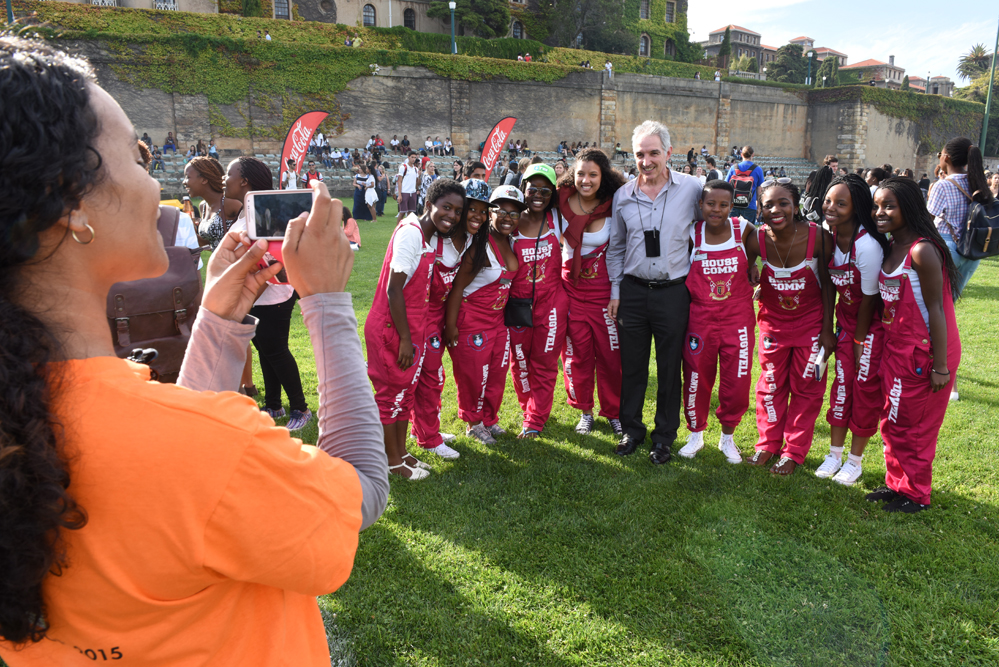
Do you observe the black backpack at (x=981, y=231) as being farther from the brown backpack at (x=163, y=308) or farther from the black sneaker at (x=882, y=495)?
the brown backpack at (x=163, y=308)

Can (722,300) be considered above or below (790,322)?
above

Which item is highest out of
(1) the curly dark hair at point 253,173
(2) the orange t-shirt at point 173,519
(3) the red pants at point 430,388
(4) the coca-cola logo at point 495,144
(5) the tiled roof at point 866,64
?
(5) the tiled roof at point 866,64

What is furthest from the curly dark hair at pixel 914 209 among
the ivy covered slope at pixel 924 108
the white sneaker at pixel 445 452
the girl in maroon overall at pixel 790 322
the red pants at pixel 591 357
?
the ivy covered slope at pixel 924 108

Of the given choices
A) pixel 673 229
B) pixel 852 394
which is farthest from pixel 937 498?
pixel 673 229

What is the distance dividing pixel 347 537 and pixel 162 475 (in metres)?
0.29

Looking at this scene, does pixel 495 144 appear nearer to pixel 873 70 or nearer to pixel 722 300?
pixel 722 300

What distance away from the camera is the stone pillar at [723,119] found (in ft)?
134

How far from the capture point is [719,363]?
4.77 metres

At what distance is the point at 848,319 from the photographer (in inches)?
166

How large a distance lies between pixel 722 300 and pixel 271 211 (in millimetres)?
3702

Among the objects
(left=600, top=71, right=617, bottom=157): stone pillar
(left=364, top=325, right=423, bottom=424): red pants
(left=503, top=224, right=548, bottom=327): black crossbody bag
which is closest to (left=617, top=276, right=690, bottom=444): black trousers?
(left=503, top=224, right=548, bottom=327): black crossbody bag

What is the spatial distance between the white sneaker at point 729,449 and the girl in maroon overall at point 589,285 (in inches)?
32.1

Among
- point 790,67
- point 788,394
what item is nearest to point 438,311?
point 788,394

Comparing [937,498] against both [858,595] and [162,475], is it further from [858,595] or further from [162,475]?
[162,475]
